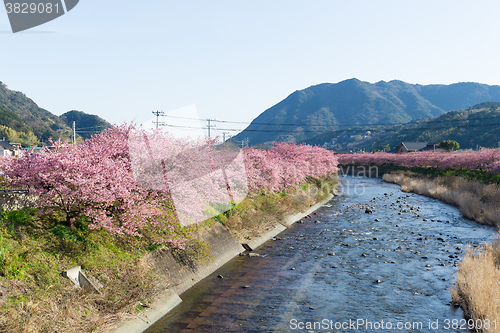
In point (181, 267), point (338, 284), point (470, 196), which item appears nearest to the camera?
point (181, 267)

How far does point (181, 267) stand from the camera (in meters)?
14.2

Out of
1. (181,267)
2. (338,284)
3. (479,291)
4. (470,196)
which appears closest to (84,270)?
(181,267)

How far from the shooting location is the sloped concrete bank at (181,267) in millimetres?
10453

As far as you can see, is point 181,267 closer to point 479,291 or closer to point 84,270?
point 84,270

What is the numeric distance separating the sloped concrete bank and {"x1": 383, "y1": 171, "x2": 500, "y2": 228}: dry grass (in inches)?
670

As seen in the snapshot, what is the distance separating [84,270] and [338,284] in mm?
9667

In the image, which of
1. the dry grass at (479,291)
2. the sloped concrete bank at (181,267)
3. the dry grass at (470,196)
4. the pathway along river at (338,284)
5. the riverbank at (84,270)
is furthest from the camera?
the dry grass at (470,196)

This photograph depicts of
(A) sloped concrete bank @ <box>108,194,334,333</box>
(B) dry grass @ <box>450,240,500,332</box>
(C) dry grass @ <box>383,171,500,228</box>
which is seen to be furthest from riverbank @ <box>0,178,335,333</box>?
(C) dry grass @ <box>383,171,500,228</box>

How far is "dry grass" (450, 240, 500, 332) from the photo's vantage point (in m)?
9.78

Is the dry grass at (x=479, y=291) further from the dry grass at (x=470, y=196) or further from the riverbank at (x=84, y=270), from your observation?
the dry grass at (x=470, y=196)

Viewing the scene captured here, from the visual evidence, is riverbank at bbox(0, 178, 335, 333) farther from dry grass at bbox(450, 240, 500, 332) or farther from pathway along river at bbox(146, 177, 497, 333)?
dry grass at bbox(450, 240, 500, 332)

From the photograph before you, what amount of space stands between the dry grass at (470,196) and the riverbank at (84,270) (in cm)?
2126

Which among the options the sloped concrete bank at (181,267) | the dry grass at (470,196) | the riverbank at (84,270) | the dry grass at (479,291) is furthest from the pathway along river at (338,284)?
the dry grass at (470,196)

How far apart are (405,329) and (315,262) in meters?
7.33
